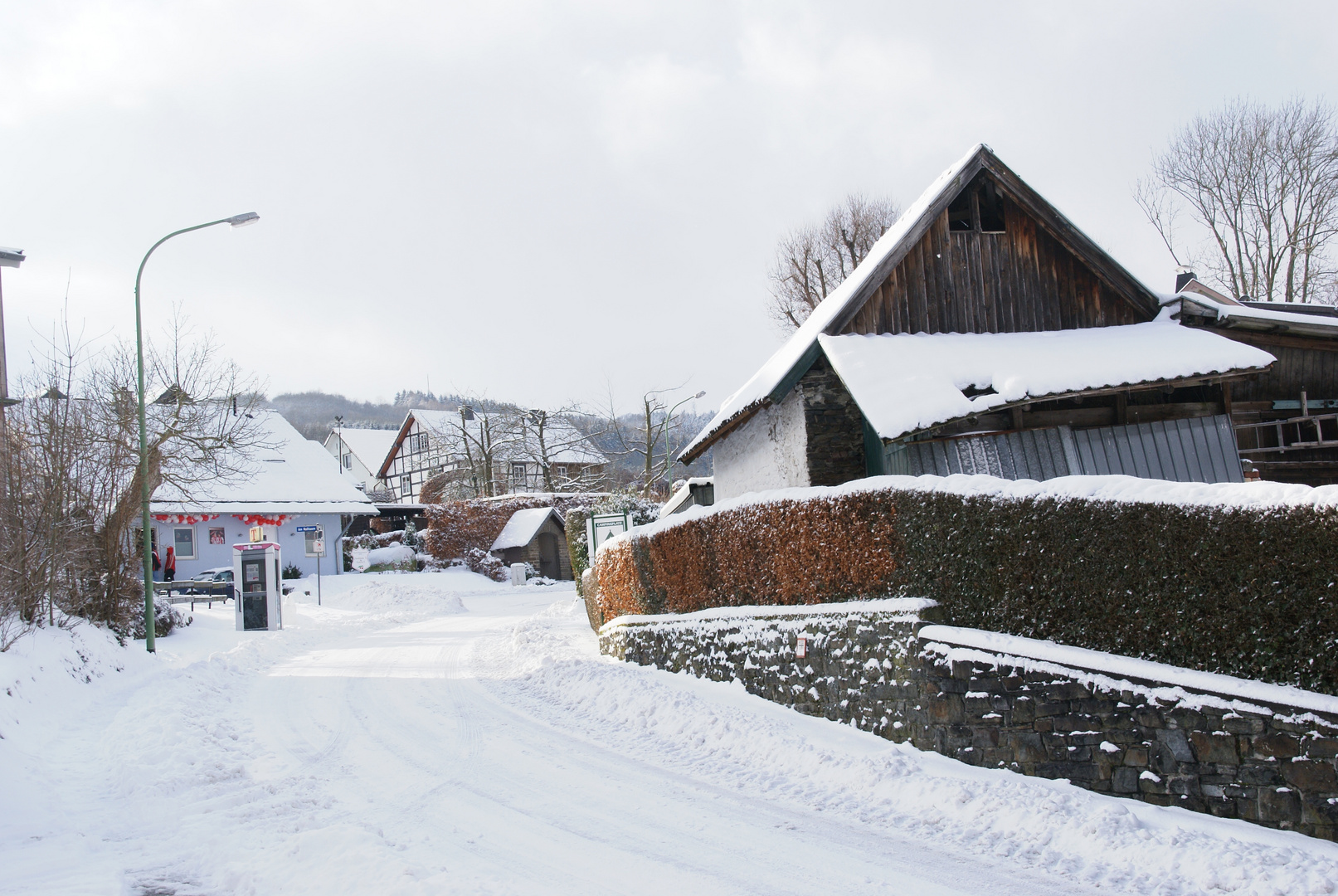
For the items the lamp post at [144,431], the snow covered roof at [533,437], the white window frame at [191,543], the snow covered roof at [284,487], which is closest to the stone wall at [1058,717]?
the lamp post at [144,431]

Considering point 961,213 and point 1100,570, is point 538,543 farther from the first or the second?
point 1100,570

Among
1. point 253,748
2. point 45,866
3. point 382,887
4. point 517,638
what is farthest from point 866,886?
point 517,638

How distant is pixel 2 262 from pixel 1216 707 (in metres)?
18.2

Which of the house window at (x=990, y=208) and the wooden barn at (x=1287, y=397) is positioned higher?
the house window at (x=990, y=208)

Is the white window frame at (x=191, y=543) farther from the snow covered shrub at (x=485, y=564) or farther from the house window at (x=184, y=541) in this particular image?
the snow covered shrub at (x=485, y=564)

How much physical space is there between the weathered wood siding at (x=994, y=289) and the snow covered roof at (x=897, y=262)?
0.24 m

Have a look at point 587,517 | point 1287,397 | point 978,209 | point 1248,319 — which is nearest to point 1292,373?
point 1287,397

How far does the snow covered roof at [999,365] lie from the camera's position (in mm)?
11148

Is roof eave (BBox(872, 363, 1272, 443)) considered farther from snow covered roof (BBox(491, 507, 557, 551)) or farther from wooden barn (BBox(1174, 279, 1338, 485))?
snow covered roof (BBox(491, 507, 557, 551))

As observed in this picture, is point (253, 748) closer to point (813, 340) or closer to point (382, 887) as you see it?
point (382, 887)

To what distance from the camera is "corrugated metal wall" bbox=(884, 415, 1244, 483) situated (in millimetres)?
12180

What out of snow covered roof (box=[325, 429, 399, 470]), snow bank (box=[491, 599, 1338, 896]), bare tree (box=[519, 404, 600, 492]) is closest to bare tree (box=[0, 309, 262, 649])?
snow bank (box=[491, 599, 1338, 896])

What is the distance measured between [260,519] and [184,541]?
303 cm

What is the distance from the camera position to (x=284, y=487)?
39.1 metres
